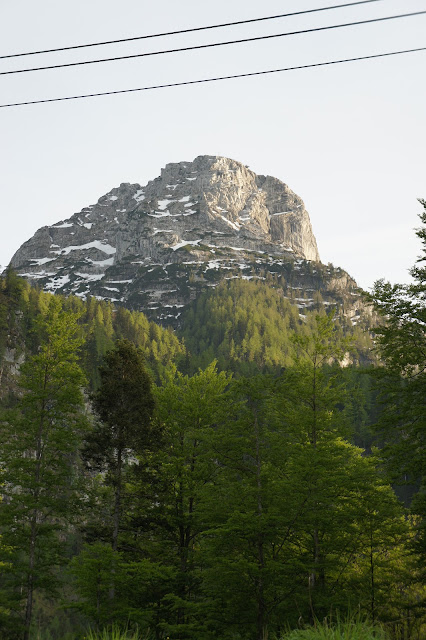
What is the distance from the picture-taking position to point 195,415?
76.0ft

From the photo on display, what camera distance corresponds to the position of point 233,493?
17016mm

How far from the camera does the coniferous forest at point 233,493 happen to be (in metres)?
16.3

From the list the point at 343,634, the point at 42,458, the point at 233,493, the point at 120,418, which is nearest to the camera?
the point at 343,634

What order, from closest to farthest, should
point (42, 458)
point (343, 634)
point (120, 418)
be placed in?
point (343, 634)
point (120, 418)
point (42, 458)

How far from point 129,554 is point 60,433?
5.76 m

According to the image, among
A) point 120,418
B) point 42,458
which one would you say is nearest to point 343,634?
point 120,418

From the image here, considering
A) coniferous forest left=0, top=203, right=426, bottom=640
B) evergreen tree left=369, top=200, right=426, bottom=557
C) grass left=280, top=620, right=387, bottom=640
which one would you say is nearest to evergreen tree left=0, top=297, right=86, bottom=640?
coniferous forest left=0, top=203, right=426, bottom=640

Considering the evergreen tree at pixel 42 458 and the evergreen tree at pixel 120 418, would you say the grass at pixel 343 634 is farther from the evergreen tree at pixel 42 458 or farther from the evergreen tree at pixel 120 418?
the evergreen tree at pixel 42 458

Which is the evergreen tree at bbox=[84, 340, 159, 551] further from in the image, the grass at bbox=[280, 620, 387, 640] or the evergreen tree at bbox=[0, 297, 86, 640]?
the grass at bbox=[280, 620, 387, 640]

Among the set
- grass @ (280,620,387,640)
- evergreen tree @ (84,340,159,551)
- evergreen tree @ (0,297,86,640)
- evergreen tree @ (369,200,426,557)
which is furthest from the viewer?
evergreen tree @ (84,340,159,551)

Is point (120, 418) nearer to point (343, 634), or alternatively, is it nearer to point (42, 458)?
point (42, 458)

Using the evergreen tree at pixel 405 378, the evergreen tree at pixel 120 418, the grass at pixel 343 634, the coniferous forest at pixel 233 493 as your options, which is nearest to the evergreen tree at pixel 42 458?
the coniferous forest at pixel 233 493

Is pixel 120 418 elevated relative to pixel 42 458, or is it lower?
elevated

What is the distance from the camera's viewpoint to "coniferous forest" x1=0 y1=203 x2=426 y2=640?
53.5 feet
